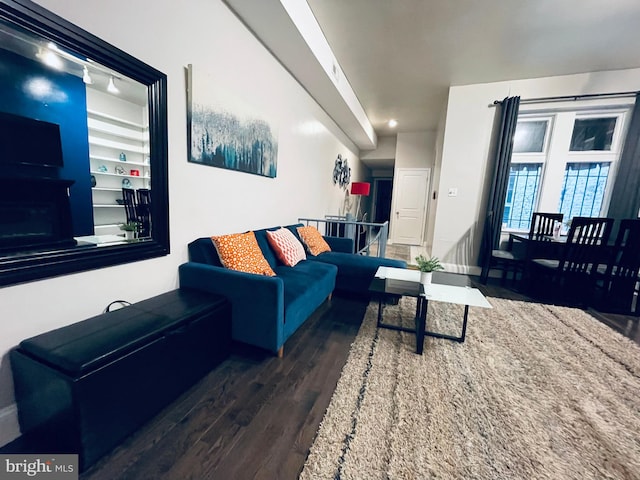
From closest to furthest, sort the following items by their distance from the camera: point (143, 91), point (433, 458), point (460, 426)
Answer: point (433, 458) → point (460, 426) → point (143, 91)

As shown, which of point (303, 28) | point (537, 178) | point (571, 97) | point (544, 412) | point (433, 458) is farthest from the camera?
point (537, 178)

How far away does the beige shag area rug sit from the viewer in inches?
42.2

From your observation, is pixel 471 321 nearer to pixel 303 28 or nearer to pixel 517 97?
pixel 303 28

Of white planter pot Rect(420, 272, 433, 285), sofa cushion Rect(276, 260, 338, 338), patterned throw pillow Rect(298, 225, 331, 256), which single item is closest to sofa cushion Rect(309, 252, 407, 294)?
sofa cushion Rect(276, 260, 338, 338)

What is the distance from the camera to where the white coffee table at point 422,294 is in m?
1.86

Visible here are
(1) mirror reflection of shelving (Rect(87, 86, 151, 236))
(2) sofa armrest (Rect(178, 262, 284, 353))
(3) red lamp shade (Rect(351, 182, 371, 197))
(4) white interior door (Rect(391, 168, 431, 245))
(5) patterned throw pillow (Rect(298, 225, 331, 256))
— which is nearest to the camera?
(1) mirror reflection of shelving (Rect(87, 86, 151, 236))

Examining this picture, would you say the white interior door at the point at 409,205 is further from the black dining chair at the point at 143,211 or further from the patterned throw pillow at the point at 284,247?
the black dining chair at the point at 143,211

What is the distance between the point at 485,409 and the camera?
1.38m

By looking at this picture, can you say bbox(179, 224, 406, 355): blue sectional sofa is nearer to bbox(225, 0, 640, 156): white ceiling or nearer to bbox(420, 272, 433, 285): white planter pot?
bbox(420, 272, 433, 285): white planter pot

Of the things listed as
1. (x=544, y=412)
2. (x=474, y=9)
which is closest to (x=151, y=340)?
(x=544, y=412)

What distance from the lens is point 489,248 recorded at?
3.72 meters

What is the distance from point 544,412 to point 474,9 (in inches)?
130

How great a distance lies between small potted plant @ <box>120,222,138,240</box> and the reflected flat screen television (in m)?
0.40

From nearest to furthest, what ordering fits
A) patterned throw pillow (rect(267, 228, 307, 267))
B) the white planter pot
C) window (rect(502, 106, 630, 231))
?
the white planter pot
patterned throw pillow (rect(267, 228, 307, 267))
window (rect(502, 106, 630, 231))
